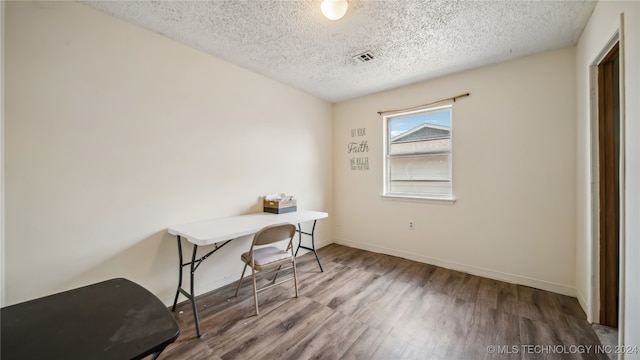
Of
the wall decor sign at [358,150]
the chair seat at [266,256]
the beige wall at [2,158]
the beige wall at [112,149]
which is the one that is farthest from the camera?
the wall decor sign at [358,150]

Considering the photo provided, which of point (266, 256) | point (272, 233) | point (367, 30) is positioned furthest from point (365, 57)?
point (266, 256)

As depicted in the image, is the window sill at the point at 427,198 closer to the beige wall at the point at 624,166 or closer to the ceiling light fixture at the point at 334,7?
the beige wall at the point at 624,166

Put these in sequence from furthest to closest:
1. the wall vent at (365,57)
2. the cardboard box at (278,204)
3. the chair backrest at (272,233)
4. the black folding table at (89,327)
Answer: the cardboard box at (278,204)
the wall vent at (365,57)
the chair backrest at (272,233)
the black folding table at (89,327)

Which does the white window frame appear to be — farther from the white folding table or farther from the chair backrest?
the chair backrest

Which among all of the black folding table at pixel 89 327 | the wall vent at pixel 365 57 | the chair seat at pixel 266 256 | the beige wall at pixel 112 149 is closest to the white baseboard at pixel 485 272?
A: the chair seat at pixel 266 256

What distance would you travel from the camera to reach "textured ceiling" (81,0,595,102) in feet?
6.22

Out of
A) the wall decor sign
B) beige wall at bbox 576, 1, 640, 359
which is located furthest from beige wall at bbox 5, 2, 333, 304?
beige wall at bbox 576, 1, 640, 359

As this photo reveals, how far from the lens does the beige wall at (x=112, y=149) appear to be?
1.66 m

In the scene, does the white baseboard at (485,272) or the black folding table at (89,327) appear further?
the white baseboard at (485,272)

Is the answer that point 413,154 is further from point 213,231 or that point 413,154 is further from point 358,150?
point 213,231

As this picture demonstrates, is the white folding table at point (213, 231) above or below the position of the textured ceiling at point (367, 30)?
below

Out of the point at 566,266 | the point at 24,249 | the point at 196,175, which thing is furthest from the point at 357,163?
the point at 24,249

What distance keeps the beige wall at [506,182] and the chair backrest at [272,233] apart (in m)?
1.93

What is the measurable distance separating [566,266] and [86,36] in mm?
4827
